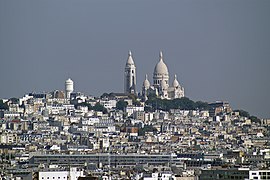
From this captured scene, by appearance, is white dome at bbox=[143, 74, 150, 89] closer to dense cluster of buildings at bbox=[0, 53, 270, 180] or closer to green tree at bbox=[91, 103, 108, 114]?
dense cluster of buildings at bbox=[0, 53, 270, 180]

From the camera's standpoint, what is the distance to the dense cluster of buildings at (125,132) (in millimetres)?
83125

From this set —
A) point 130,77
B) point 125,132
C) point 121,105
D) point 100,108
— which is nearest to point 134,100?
point 121,105

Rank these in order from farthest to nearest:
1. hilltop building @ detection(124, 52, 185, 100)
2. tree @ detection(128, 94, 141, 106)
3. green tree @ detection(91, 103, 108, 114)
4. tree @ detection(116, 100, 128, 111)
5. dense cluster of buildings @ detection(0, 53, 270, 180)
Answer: hilltop building @ detection(124, 52, 185, 100), tree @ detection(128, 94, 141, 106), tree @ detection(116, 100, 128, 111), green tree @ detection(91, 103, 108, 114), dense cluster of buildings @ detection(0, 53, 270, 180)

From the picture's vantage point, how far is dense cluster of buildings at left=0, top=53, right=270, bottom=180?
83.1m

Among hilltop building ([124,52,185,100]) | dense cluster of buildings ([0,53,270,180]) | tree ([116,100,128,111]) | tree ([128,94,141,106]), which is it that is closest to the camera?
dense cluster of buildings ([0,53,270,180])

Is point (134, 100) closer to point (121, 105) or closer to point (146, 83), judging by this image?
point (121, 105)

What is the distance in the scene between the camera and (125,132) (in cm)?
11619

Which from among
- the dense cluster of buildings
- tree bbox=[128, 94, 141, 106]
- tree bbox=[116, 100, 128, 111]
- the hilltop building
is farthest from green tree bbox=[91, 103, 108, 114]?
the hilltop building

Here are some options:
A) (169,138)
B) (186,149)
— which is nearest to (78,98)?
(169,138)

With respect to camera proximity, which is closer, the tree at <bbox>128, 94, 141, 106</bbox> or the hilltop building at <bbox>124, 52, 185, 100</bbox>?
the tree at <bbox>128, 94, 141, 106</bbox>

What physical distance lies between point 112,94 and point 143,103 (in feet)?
12.7

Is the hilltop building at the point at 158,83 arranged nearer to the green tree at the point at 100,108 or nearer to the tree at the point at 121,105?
the tree at the point at 121,105

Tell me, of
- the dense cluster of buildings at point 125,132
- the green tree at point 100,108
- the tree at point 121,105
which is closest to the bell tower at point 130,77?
the dense cluster of buildings at point 125,132

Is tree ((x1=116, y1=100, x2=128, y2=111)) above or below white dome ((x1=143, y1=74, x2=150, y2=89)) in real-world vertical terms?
below
